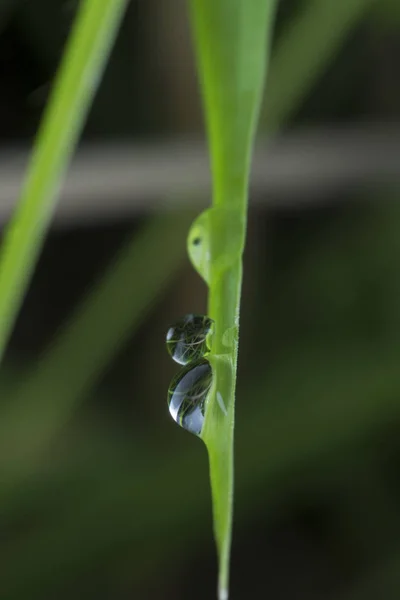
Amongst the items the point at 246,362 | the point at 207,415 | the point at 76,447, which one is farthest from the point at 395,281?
the point at 207,415

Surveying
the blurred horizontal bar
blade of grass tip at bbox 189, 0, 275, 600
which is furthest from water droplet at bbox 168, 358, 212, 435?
the blurred horizontal bar

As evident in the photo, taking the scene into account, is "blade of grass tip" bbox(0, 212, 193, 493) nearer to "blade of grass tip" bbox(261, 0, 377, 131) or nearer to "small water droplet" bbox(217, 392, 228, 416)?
"blade of grass tip" bbox(261, 0, 377, 131)

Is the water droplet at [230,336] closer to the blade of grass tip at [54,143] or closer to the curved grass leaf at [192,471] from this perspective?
the blade of grass tip at [54,143]

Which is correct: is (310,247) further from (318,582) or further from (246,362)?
(318,582)

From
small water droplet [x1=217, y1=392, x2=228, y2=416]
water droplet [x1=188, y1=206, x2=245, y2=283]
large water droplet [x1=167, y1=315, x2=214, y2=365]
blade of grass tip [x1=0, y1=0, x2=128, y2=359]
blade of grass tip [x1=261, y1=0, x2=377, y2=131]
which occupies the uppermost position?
blade of grass tip [x1=261, y1=0, x2=377, y2=131]

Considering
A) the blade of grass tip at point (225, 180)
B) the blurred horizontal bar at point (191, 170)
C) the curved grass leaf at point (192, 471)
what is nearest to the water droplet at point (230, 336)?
the blade of grass tip at point (225, 180)

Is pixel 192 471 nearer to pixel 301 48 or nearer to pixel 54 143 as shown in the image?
pixel 301 48
